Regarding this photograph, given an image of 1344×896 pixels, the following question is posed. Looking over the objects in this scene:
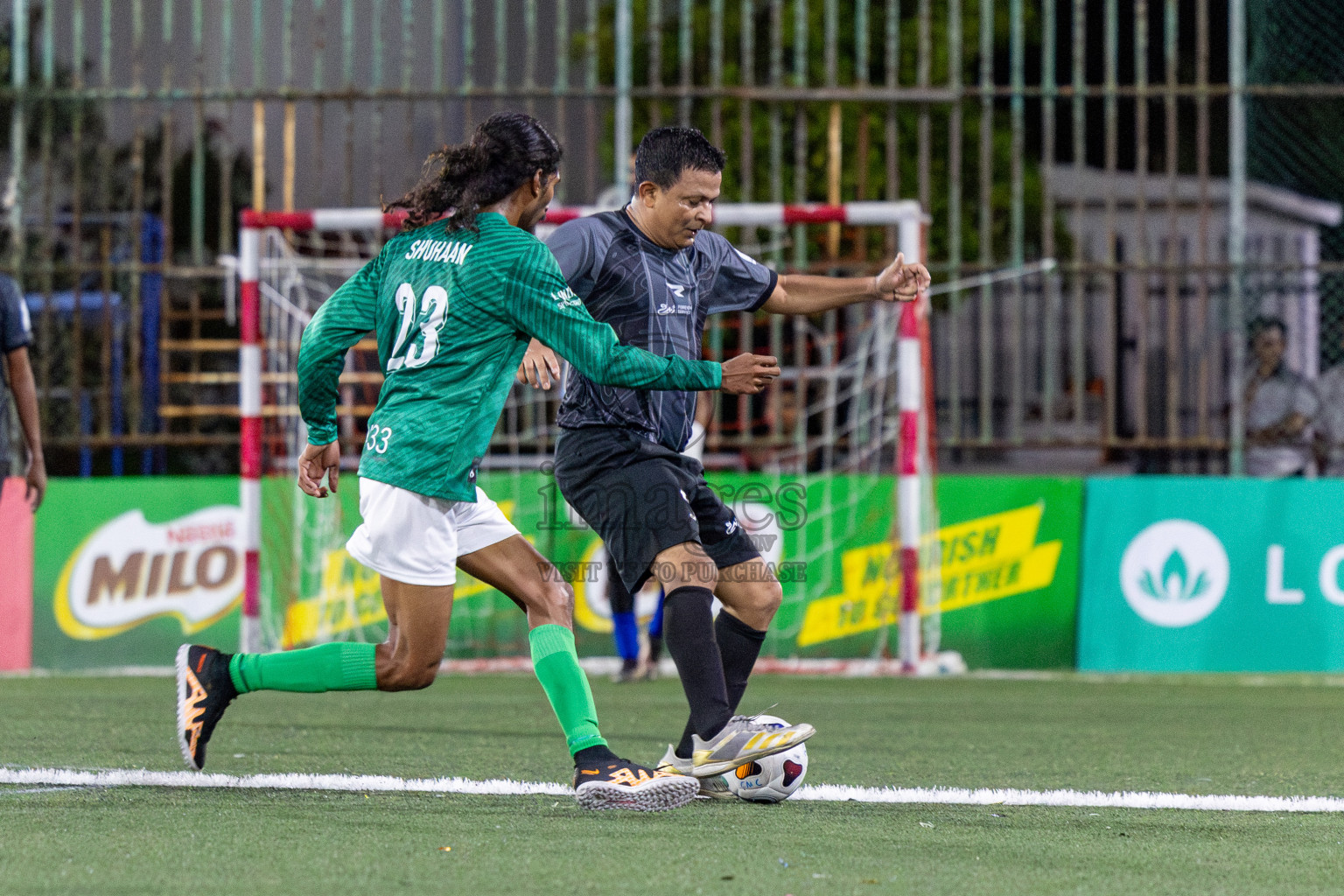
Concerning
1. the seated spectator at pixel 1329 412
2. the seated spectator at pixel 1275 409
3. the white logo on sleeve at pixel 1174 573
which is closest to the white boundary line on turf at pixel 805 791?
the white logo on sleeve at pixel 1174 573

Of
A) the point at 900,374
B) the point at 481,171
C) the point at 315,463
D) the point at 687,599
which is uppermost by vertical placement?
the point at 481,171

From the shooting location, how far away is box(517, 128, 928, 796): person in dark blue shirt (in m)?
4.35

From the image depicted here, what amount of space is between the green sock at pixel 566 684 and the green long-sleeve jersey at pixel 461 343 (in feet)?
1.37

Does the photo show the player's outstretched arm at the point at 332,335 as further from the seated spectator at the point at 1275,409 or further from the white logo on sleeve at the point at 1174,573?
the seated spectator at the point at 1275,409

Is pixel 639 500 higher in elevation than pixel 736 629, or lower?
higher

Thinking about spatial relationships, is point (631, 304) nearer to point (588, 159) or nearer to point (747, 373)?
point (747, 373)

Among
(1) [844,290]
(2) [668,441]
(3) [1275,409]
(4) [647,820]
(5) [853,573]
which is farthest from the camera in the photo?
(3) [1275,409]

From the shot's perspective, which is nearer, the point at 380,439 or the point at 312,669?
the point at 380,439

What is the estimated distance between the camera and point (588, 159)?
12.1 meters

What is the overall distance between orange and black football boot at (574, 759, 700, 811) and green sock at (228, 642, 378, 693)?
2.19 ft

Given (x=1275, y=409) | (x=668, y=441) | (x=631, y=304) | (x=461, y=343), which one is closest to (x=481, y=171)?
(x=461, y=343)

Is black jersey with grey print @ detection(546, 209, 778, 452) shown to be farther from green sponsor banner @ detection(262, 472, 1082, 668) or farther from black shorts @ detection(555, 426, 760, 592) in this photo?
green sponsor banner @ detection(262, 472, 1082, 668)

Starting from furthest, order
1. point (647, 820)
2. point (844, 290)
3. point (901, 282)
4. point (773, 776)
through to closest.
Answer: point (844, 290) → point (901, 282) → point (773, 776) → point (647, 820)

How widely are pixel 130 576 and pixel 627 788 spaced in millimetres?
6605
